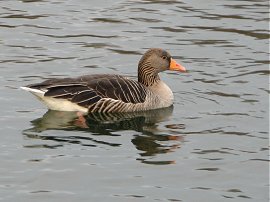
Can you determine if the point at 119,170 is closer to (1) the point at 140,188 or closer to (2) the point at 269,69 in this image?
(1) the point at 140,188

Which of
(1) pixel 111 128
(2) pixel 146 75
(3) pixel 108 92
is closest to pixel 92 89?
(3) pixel 108 92

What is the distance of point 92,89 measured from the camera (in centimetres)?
1723

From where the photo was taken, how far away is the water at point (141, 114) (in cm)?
1324

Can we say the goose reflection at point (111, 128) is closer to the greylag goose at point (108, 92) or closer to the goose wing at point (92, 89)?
the greylag goose at point (108, 92)

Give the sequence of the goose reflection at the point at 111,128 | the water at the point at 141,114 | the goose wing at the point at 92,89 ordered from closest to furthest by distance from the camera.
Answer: the water at the point at 141,114 < the goose reflection at the point at 111,128 < the goose wing at the point at 92,89

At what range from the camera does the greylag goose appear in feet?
55.3

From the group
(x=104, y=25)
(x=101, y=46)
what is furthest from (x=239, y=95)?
(x=104, y=25)

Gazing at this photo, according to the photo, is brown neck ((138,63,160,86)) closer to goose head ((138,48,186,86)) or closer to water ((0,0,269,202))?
goose head ((138,48,186,86))

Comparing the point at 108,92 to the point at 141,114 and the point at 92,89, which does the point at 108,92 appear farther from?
the point at 141,114

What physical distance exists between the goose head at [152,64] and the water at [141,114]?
0.71 meters

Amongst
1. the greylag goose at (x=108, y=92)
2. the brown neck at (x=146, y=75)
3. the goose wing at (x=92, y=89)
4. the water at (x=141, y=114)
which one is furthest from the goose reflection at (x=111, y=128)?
the brown neck at (x=146, y=75)

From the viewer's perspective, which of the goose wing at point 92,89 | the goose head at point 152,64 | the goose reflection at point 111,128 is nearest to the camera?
the goose reflection at point 111,128

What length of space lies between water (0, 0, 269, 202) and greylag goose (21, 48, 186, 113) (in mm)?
264

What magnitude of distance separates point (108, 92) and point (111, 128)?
4.13 feet
